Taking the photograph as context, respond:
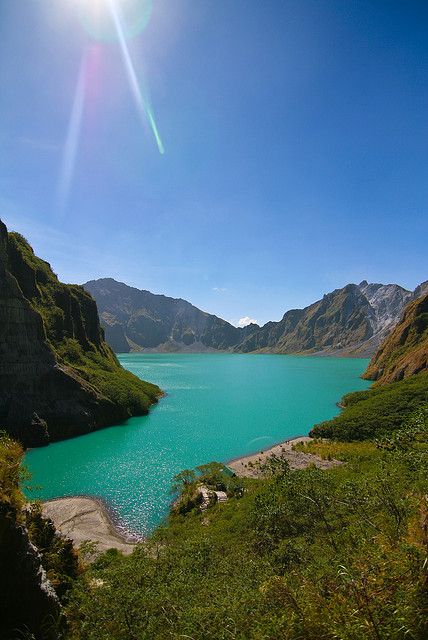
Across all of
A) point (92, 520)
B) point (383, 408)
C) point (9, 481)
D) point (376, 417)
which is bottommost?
point (92, 520)

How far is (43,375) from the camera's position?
6831 cm

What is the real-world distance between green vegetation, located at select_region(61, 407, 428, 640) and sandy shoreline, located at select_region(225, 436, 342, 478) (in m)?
25.7

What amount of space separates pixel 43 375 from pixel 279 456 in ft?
154

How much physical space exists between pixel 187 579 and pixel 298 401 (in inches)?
3797

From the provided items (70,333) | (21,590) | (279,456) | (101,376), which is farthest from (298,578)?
(70,333)

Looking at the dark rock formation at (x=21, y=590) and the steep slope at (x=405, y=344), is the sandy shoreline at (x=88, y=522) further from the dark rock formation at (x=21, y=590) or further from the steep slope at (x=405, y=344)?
the steep slope at (x=405, y=344)

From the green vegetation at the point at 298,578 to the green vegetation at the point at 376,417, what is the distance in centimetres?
4277

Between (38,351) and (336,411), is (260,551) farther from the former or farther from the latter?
(336,411)

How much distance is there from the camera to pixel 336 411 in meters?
90.0

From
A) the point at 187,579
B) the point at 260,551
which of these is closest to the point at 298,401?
the point at 260,551

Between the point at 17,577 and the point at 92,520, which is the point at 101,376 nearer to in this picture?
the point at 92,520

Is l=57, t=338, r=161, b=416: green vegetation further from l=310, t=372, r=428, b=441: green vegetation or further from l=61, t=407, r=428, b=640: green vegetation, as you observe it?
l=61, t=407, r=428, b=640: green vegetation

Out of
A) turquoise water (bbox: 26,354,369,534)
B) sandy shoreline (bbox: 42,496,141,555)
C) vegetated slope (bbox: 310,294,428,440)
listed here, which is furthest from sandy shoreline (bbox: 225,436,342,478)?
sandy shoreline (bbox: 42,496,141,555)

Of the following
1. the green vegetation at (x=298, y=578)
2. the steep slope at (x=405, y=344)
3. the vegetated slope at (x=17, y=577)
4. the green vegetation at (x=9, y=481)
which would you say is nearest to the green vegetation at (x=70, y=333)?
the green vegetation at (x=298, y=578)
